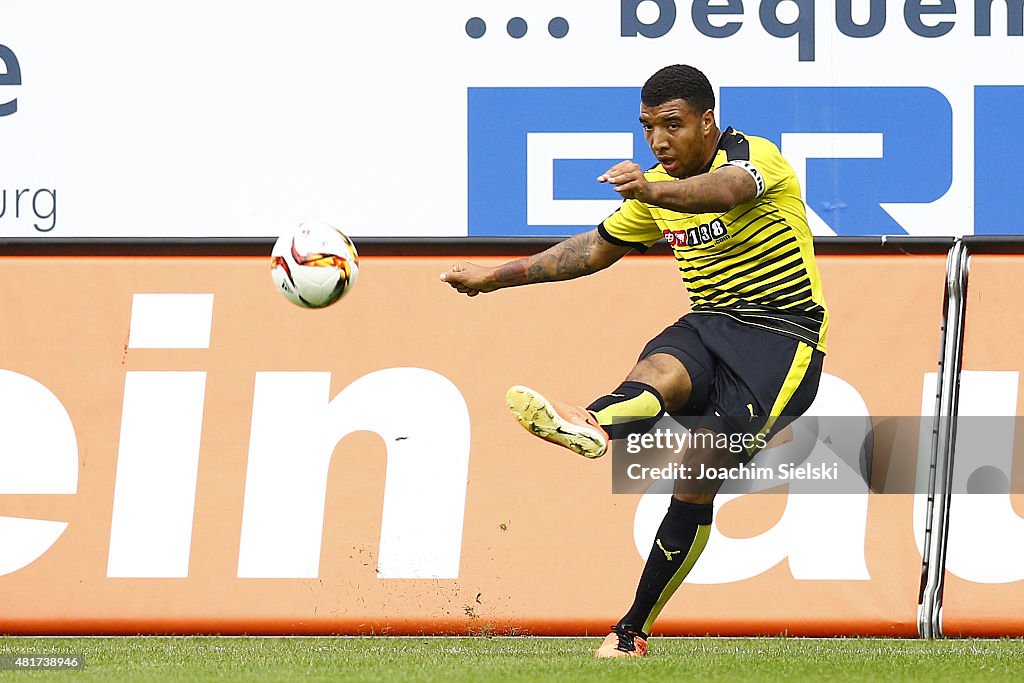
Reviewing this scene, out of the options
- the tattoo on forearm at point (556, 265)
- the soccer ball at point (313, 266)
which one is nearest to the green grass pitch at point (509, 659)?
the soccer ball at point (313, 266)

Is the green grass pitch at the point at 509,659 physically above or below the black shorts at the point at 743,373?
below

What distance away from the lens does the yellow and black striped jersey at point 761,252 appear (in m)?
4.87

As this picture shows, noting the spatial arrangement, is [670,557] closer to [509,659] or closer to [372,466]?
[509,659]

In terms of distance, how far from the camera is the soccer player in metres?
4.77

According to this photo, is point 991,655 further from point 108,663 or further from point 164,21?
point 164,21

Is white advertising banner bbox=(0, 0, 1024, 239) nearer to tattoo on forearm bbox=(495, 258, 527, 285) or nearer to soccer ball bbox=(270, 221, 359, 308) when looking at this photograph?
tattoo on forearm bbox=(495, 258, 527, 285)

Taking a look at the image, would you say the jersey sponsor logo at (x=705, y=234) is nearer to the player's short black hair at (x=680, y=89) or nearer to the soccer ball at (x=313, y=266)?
the player's short black hair at (x=680, y=89)

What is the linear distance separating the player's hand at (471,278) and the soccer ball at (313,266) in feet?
1.29

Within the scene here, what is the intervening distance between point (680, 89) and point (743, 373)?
1.01 metres

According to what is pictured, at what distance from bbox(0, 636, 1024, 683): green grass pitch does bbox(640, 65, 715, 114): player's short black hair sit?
1.91m

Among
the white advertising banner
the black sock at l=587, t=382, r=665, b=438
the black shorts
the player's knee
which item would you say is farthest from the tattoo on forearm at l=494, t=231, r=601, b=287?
the white advertising banner

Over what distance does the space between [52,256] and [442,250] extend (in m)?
1.67

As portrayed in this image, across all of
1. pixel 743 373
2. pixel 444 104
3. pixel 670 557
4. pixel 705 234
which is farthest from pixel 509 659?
pixel 444 104

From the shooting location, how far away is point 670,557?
4.90 meters
